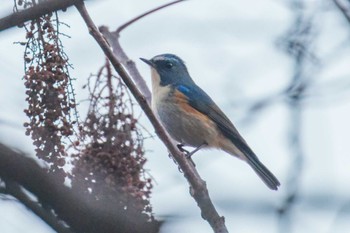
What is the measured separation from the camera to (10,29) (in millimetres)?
1596

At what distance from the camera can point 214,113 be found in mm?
6324

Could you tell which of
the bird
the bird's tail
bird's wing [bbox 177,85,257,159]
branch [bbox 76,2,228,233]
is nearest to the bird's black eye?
the bird

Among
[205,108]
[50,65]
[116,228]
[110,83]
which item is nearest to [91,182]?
[50,65]

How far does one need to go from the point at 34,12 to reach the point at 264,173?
175 inches

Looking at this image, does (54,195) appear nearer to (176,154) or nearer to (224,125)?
(176,154)

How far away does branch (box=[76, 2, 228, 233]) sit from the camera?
9.22 ft

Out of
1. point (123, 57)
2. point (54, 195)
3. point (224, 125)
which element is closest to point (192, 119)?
point (224, 125)

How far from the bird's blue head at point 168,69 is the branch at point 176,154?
275 cm

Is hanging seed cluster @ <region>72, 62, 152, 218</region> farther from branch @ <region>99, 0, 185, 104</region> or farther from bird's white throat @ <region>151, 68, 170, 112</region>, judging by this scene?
bird's white throat @ <region>151, 68, 170, 112</region>

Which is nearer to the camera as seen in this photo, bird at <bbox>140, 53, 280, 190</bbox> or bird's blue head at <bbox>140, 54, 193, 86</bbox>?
bird at <bbox>140, 53, 280, 190</bbox>

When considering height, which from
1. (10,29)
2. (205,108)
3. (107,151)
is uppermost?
(205,108)

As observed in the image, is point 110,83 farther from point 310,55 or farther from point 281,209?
point 281,209

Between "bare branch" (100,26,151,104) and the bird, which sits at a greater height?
the bird

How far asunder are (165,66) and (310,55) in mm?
2684
